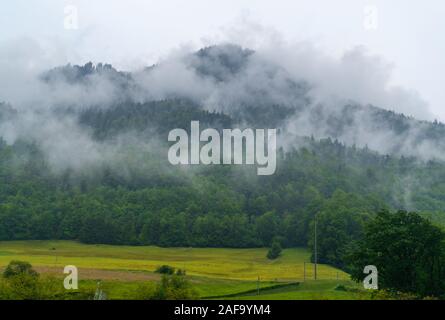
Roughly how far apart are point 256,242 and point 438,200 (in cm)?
8390

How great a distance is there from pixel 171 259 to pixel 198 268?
1900 cm

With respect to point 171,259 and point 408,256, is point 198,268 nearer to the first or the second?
point 171,259

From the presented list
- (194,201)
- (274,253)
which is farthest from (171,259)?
(194,201)

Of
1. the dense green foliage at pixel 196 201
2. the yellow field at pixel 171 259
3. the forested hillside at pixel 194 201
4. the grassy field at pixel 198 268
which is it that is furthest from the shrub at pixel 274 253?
the forested hillside at pixel 194 201

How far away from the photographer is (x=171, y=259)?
11012 cm

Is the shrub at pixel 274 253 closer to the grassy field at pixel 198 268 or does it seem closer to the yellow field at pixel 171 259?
the yellow field at pixel 171 259

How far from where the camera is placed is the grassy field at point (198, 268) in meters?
63.8

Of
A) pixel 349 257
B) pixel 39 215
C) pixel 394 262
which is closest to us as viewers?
pixel 394 262

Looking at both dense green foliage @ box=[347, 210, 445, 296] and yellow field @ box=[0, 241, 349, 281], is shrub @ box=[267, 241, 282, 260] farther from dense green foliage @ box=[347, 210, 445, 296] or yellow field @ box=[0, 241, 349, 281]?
dense green foliage @ box=[347, 210, 445, 296]

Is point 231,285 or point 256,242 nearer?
point 231,285

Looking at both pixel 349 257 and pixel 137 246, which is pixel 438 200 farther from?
pixel 349 257
